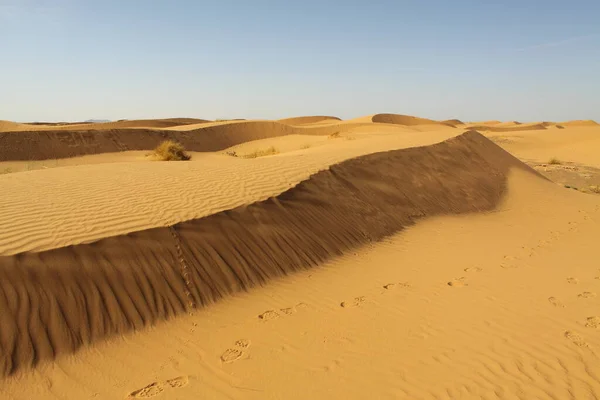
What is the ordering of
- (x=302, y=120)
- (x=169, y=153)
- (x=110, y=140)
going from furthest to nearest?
(x=302, y=120)
(x=110, y=140)
(x=169, y=153)

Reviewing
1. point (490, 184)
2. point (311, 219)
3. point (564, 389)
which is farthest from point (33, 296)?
point (490, 184)

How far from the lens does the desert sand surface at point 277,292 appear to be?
3766 millimetres

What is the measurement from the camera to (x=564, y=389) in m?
3.73

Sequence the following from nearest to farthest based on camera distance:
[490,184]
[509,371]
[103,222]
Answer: [509,371] → [103,222] → [490,184]

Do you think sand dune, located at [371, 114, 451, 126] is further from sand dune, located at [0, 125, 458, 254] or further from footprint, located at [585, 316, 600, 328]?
footprint, located at [585, 316, 600, 328]

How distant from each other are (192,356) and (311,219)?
148 inches

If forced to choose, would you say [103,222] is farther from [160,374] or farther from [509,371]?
[509,371]

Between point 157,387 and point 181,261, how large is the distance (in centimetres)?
191

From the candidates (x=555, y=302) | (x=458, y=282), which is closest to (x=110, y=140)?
(x=458, y=282)

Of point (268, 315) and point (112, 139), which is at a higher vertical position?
point (112, 139)

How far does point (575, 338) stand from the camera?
15.0 ft

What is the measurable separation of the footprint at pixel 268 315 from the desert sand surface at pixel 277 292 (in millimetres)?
26

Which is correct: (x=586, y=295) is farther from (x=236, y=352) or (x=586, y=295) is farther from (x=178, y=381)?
(x=178, y=381)

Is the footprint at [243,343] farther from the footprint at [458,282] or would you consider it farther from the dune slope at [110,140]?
the dune slope at [110,140]
